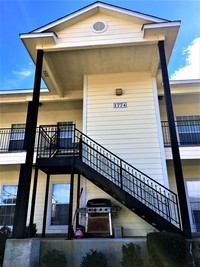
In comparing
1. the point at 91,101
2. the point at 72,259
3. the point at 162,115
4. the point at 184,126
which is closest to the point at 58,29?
the point at 91,101

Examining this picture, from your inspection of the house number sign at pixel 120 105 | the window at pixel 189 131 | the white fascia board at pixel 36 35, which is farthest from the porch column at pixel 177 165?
the white fascia board at pixel 36 35

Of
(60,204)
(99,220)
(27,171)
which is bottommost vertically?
(99,220)

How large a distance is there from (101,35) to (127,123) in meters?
3.18

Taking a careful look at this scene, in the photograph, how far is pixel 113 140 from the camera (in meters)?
7.91

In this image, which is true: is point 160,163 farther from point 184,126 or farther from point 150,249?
point 150,249

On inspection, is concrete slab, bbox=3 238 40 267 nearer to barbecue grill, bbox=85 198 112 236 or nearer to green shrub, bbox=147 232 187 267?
barbecue grill, bbox=85 198 112 236

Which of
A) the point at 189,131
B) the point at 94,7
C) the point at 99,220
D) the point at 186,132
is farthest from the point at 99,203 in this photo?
the point at 94,7

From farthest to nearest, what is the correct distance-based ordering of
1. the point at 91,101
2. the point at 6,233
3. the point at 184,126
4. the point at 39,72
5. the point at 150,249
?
1. the point at 184,126
2. the point at 91,101
3. the point at 39,72
4. the point at 6,233
5. the point at 150,249

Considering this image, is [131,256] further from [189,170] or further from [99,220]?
[189,170]

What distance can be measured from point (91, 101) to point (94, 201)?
3.82m

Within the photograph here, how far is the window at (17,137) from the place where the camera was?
9.66m

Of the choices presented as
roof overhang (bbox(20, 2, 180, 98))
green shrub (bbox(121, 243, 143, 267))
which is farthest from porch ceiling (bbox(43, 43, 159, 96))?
green shrub (bbox(121, 243, 143, 267))

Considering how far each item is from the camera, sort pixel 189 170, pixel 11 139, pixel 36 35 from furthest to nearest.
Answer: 1. pixel 11 139
2. pixel 189 170
3. pixel 36 35

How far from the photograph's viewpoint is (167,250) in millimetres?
4246
